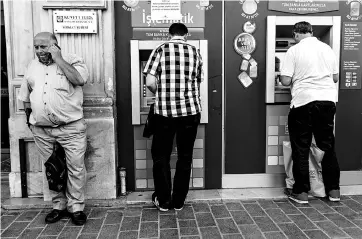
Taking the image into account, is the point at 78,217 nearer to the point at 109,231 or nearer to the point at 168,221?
the point at 109,231

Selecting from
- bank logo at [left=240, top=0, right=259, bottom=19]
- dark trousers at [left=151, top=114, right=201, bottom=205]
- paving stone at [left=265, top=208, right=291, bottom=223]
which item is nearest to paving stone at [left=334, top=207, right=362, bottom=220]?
paving stone at [left=265, top=208, right=291, bottom=223]

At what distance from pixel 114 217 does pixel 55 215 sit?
0.55 m

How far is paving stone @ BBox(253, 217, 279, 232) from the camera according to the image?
2996 millimetres

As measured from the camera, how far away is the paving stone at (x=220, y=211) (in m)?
3.33

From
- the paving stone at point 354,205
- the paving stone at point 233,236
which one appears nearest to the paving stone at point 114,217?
the paving stone at point 233,236

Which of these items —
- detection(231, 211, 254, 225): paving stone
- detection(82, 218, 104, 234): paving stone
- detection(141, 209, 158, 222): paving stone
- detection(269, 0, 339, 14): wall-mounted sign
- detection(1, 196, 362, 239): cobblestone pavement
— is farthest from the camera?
detection(269, 0, 339, 14): wall-mounted sign

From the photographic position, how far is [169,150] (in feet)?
11.3

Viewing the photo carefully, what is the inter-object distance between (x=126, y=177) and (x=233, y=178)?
1.26 m

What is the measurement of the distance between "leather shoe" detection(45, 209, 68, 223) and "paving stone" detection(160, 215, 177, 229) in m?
0.96

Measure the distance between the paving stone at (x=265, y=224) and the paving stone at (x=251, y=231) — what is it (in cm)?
6

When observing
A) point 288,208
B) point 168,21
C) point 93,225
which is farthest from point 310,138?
point 93,225

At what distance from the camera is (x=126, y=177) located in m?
3.95

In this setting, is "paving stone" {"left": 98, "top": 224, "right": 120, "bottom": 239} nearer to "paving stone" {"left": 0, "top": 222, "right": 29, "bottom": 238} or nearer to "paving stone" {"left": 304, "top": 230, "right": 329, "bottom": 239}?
"paving stone" {"left": 0, "top": 222, "right": 29, "bottom": 238}

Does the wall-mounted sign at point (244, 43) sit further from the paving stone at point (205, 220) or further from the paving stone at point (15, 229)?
the paving stone at point (15, 229)
